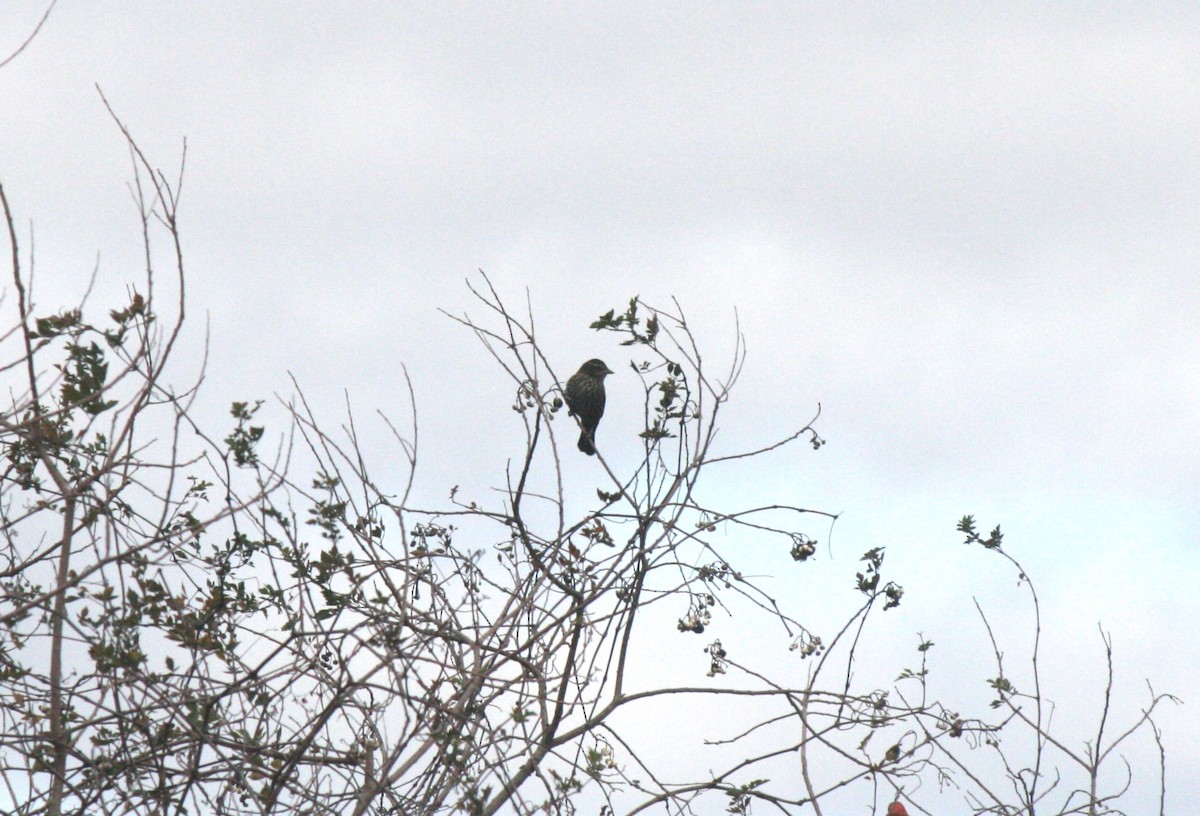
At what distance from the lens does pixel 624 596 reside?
5738 millimetres

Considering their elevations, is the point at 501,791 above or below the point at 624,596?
below

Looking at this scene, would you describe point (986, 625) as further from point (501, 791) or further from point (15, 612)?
point (15, 612)

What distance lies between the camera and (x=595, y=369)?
12.4m

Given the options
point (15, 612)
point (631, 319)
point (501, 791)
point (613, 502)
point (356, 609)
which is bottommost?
point (15, 612)

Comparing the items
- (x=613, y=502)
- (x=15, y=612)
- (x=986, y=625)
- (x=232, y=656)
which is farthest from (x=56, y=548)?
(x=986, y=625)

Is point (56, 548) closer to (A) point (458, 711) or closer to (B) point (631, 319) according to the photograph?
(A) point (458, 711)

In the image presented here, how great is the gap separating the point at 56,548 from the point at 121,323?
108cm

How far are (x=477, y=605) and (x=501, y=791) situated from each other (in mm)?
718

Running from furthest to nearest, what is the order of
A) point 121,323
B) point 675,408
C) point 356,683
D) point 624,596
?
point 675,408, point 624,596, point 121,323, point 356,683

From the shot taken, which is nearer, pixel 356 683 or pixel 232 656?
pixel 356 683

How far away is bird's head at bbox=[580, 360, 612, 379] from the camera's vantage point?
12406 millimetres

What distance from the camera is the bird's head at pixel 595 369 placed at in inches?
488

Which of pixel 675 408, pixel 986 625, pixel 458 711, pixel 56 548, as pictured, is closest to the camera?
pixel 458 711

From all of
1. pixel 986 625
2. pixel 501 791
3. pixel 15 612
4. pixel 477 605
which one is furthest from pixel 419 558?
pixel 986 625
